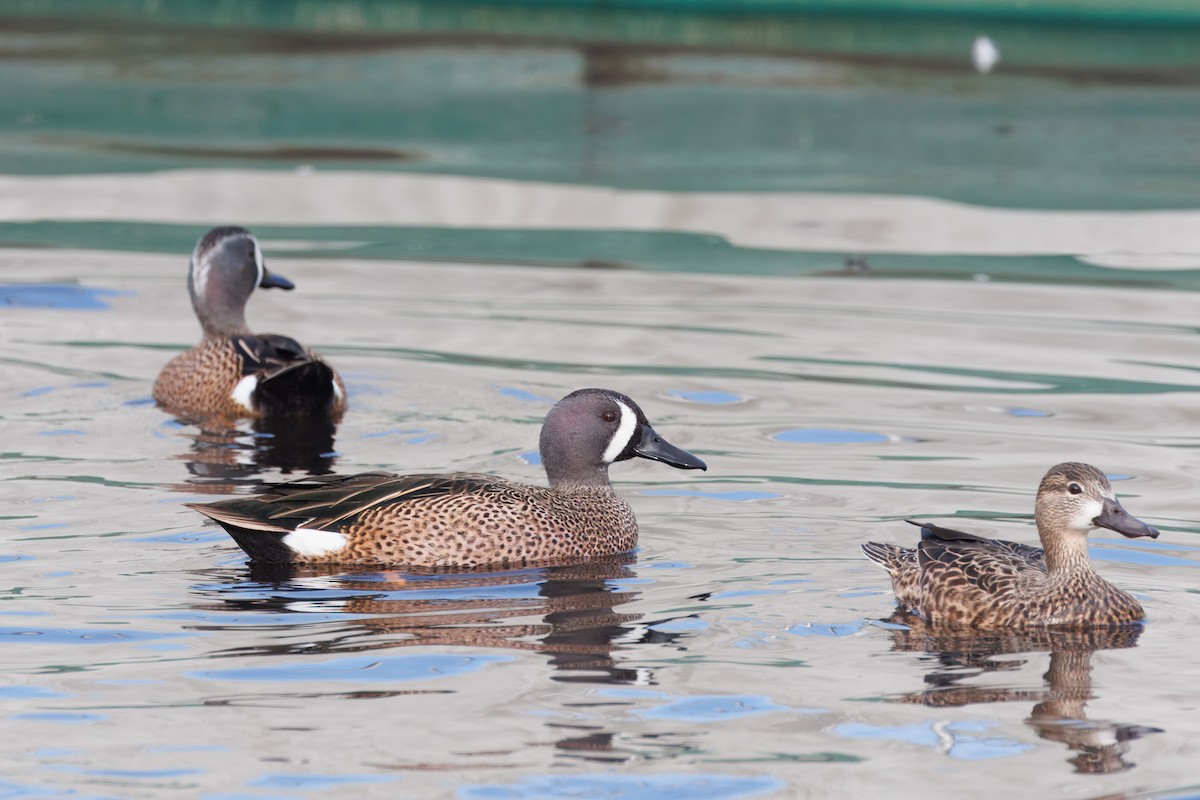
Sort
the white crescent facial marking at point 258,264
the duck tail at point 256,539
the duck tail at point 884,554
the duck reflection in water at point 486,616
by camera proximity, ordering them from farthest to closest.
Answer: the white crescent facial marking at point 258,264
the duck tail at point 256,539
the duck tail at point 884,554
the duck reflection in water at point 486,616

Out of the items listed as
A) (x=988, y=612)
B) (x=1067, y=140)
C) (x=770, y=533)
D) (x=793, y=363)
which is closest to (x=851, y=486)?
(x=770, y=533)

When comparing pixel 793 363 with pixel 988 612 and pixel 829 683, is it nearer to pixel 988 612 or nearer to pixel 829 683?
pixel 988 612

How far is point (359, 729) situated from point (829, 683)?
1.39 m

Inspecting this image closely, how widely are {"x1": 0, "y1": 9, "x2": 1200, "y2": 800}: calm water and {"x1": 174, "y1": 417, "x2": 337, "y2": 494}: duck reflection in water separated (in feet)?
0.15

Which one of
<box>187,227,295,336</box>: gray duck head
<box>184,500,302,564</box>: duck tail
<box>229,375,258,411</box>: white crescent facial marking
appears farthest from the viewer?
<box>187,227,295,336</box>: gray duck head

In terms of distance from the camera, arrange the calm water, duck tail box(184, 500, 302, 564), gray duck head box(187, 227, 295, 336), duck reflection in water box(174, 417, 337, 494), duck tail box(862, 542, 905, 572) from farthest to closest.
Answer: gray duck head box(187, 227, 295, 336) < duck reflection in water box(174, 417, 337, 494) < duck tail box(184, 500, 302, 564) < duck tail box(862, 542, 905, 572) < the calm water

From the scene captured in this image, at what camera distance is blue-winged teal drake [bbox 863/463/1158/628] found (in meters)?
6.75

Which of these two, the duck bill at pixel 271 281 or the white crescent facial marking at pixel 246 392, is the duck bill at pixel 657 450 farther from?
the duck bill at pixel 271 281

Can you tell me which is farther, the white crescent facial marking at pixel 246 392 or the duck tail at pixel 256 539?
the white crescent facial marking at pixel 246 392

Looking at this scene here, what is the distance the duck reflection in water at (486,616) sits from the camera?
6.14 meters

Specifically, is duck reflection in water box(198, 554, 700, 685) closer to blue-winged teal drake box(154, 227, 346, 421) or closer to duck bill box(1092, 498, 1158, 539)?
duck bill box(1092, 498, 1158, 539)

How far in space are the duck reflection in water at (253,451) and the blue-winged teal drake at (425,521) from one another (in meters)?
0.99

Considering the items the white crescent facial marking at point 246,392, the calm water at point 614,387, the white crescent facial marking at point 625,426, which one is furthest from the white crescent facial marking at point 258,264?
the white crescent facial marking at point 625,426

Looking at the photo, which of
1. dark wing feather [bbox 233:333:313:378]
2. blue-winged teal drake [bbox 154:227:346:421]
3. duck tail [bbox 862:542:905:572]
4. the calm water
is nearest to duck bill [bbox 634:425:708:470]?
the calm water
